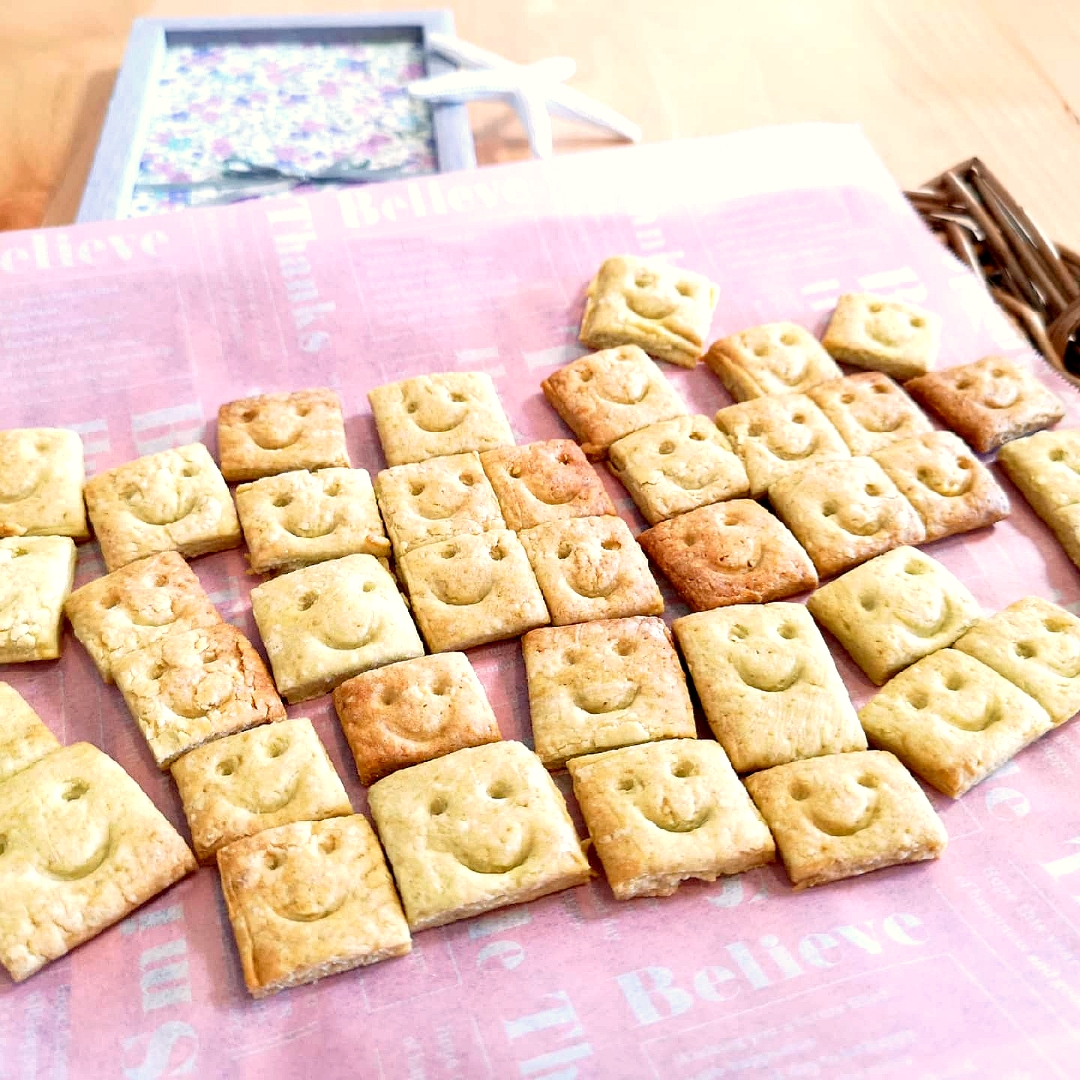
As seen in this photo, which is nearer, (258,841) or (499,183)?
(258,841)

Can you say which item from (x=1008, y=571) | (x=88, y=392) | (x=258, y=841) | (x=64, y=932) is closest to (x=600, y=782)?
(x=258, y=841)

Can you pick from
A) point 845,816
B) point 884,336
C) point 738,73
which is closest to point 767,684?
point 845,816

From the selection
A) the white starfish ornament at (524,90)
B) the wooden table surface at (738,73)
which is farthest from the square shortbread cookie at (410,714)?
the wooden table surface at (738,73)

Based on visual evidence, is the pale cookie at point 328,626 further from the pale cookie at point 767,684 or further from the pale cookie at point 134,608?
the pale cookie at point 767,684

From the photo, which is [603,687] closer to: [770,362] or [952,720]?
[952,720]

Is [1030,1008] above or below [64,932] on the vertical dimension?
below

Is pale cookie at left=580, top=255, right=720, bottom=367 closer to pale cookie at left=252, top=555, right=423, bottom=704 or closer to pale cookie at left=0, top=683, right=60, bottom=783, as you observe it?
pale cookie at left=252, top=555, right=423, bottom=704

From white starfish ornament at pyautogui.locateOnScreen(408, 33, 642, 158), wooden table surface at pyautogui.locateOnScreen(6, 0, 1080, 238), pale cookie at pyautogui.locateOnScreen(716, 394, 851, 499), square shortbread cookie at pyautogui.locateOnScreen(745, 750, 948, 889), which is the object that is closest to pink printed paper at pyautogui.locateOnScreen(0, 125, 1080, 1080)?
square shortbread cookie at pyautogui.locateOnScreen(745, 750, 948, 889)

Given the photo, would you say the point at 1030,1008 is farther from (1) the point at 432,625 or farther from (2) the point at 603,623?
(1) the point at 432,625
